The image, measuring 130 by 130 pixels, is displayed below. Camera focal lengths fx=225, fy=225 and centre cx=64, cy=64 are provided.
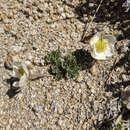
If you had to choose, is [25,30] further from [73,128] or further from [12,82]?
[73,128]

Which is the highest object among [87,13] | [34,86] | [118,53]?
[87,13]

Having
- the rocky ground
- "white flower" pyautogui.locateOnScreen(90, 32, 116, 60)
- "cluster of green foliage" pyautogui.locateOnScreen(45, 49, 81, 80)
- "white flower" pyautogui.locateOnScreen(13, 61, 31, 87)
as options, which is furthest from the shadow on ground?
"white flower" pyautogui.locateOnScreen(13, 61, 31, 87)

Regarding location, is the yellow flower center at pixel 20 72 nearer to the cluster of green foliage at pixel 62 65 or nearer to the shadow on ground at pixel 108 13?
the cluster of green foliage at pixel 62 65

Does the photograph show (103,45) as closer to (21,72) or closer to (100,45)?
(100,45)

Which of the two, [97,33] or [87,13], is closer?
[97,33]

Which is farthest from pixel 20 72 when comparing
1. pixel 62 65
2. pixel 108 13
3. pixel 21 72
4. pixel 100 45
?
pixel 108 13

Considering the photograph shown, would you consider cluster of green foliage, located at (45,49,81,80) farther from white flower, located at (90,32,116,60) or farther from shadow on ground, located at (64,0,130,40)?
shadow on ground, located at (64,0,130,40)

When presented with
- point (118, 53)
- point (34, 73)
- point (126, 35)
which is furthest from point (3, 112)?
point (126, 35)
